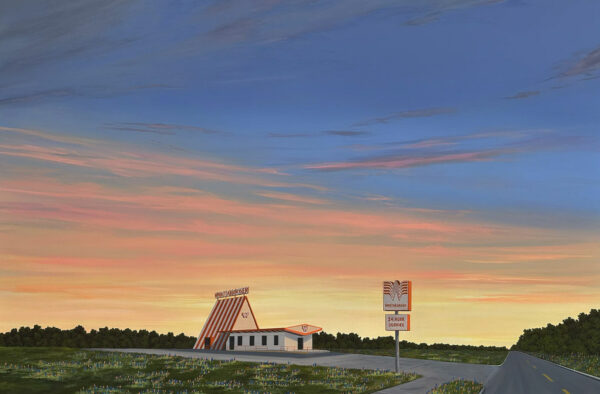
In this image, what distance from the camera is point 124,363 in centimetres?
4112

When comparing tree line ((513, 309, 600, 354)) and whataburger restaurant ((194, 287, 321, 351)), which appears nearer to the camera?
whataburger restaurant ((194, 287, 321, 351))

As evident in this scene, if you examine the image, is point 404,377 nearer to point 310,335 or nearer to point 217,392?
point 217,392

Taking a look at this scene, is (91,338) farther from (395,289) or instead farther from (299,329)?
(395,289)

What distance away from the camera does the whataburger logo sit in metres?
40.9

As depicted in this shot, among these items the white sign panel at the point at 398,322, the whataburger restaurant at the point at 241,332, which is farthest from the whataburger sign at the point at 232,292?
the white sign panel at the point at 398,322

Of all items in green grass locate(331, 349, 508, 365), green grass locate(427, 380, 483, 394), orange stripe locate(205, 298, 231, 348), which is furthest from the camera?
orange stripe locate(205, 298, 231, 348)

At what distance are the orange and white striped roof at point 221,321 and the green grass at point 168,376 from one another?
133 ft

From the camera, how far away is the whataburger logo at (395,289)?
4091 centimetres

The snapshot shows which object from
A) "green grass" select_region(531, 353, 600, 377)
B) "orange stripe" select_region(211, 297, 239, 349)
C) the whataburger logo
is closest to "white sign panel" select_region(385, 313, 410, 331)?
the whataburger logo

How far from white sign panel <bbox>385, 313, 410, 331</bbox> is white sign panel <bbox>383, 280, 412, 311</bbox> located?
1.63 ft

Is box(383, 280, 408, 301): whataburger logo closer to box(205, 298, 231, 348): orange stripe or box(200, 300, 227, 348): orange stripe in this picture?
box(205, 298, 231, 348): orange stripe

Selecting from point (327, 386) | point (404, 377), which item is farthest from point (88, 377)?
point (404, 377)

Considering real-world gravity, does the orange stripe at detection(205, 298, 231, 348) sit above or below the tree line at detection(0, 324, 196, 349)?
above

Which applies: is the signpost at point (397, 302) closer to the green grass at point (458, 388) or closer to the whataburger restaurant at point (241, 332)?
the green grass at point (458, 388)
